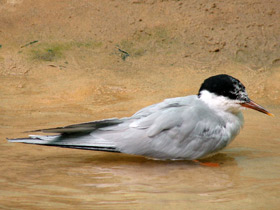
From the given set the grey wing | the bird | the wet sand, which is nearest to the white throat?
the bird

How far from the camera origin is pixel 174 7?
7.99 m

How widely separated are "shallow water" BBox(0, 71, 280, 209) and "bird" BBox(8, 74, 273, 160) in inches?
6.1

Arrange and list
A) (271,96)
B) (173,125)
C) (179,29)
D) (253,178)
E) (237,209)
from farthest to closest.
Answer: (179,29)
(271,96)
(173,125)
(253,178)
(237,209)

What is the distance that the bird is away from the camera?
422 cm

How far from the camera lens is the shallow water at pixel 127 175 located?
338 cm

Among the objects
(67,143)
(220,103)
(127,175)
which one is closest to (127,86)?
(220,103)

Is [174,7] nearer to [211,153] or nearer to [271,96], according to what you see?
[271,96]

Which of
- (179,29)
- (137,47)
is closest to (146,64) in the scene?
(137,47)

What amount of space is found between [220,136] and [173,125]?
0.43m

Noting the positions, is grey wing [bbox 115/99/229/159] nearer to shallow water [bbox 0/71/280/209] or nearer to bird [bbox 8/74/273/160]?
bird [bbox 8/74/273/160]

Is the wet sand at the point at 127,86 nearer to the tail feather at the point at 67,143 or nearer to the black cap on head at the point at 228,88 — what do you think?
the tail feather at the point at 67,143

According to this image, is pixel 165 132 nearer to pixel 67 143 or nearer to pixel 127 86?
pixel 67 143

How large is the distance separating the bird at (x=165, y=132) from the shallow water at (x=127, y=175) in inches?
6.1

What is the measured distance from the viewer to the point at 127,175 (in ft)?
13.1
